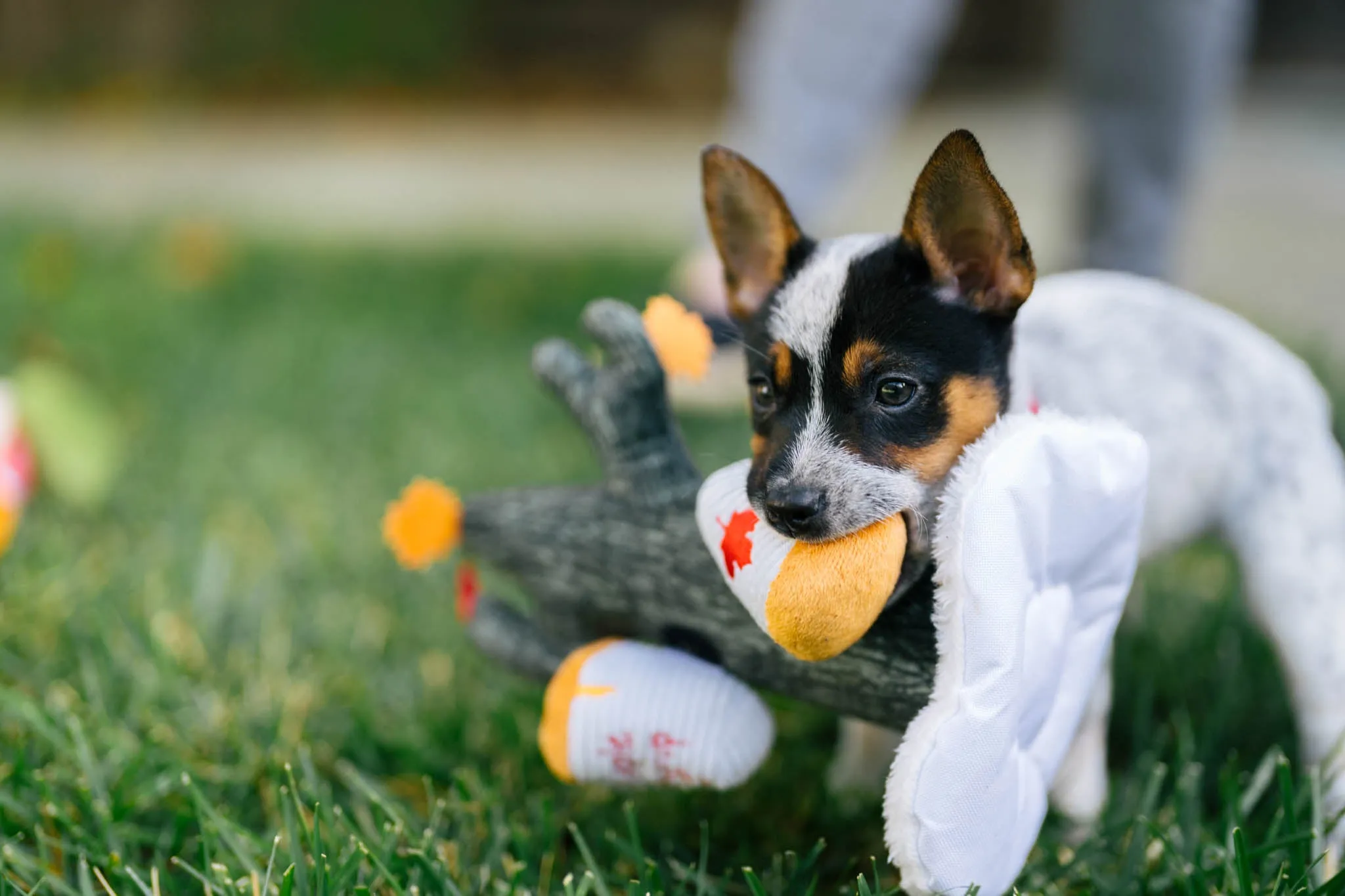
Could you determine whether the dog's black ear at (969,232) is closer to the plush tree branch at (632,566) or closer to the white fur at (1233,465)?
the white fur at (1233,465)

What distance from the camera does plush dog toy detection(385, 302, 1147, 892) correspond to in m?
1.17

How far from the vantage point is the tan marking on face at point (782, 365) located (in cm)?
127

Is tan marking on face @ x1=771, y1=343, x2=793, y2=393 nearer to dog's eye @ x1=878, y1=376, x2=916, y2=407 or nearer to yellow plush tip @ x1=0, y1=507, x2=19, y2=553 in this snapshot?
dog's eye @ x1=878, y1=376, x2=916, y2=407

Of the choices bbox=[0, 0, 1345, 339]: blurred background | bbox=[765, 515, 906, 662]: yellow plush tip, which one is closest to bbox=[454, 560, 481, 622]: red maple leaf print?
bbox=[765, 515, 906, 662]: yellow plush tip

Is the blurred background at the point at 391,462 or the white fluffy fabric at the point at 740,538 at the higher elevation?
the white fluffy fabric at the point at 740,538

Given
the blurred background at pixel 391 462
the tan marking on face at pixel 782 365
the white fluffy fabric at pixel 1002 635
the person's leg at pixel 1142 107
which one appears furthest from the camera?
the person's leg at pixel 1142 107

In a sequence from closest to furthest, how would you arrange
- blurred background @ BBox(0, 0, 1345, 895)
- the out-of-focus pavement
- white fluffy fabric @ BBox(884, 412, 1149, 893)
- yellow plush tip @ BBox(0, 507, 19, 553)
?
white fluffy fabric @ BBox(884, 412, 1149, 893)
blurred background @ BBox(0, 0, 1345, 895)
yellow plush tip @ BBox(0, 507, 19, 553)
the out-of-focus pavement

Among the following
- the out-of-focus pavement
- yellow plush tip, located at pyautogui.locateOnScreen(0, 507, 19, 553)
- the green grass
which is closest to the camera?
the green grass

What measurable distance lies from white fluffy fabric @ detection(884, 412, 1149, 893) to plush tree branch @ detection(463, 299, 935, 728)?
0.08 metres

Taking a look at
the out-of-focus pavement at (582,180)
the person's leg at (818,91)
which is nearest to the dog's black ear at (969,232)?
the person's leg at (818,91)

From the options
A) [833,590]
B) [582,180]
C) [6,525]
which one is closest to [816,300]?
[833,590]

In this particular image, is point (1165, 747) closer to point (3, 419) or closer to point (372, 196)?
point (3, 419)

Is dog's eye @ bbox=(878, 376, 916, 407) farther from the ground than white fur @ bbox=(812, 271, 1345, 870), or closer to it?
farther from the ground

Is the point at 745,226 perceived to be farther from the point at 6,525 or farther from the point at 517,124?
the point at 517,124
